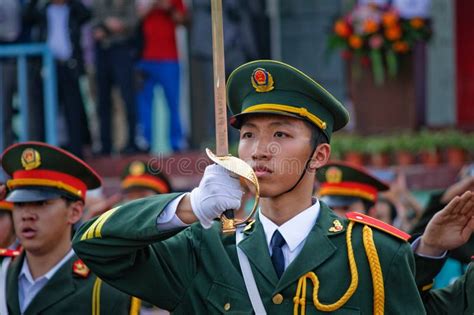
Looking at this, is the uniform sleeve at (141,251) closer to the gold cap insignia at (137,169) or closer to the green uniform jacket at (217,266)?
the green uniform jacket at (217,266)

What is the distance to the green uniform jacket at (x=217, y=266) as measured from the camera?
423cm

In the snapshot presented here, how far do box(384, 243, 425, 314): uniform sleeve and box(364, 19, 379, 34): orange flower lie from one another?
756cm

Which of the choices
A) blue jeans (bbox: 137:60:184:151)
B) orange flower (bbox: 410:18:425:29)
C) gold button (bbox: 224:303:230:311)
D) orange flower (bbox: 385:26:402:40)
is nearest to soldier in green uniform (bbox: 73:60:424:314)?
gold button (bbox: 224:303:230:311)

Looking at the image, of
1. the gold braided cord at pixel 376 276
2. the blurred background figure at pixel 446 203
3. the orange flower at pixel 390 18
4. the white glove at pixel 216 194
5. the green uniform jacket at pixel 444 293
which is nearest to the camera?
the white glove at pixel 216 194

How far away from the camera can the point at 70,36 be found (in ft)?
33.4

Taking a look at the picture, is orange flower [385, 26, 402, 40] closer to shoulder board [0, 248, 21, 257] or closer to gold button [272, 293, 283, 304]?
shoulder board [0, 248, 21, 257]

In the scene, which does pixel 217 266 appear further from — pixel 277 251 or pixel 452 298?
pixel 452 298

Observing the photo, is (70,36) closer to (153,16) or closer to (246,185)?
(153,16)

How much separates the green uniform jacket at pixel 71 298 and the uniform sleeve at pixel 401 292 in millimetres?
1529

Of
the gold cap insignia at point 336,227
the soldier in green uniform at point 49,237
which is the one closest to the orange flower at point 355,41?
the soldier in green uniform at point 49,237

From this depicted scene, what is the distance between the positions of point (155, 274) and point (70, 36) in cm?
610

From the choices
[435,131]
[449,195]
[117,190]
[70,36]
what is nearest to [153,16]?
[70,36]

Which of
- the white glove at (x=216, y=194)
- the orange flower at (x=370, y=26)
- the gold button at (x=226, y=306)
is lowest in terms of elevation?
the gold button at (x=226, y=306)

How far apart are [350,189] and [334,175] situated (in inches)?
6.2
